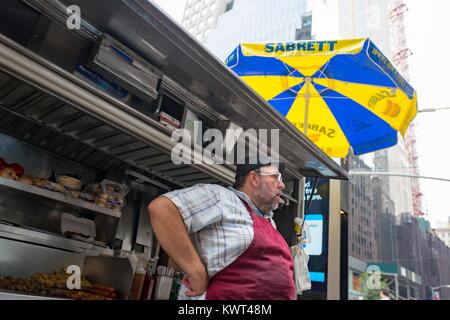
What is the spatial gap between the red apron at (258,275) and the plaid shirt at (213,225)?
0.04m

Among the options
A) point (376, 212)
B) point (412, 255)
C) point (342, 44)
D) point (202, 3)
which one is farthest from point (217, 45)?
point (342, 44)

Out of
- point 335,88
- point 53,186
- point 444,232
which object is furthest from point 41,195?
point 444,232

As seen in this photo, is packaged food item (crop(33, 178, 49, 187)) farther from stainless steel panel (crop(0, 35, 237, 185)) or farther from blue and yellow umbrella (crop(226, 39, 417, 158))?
blue and yellow umbrella (crop(226, 39, 417, 158))

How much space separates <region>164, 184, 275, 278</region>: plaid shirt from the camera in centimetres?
151

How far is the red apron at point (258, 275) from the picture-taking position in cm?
153

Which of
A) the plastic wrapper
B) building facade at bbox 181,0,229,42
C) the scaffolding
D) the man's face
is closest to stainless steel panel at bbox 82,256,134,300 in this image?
the man's face

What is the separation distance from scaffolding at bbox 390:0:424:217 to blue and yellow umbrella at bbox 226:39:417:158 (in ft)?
138

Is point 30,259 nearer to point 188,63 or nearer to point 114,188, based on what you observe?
point 114,188

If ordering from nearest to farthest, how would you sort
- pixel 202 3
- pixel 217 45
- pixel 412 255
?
pixel 412 255 → pixel 217 45 → pixel 202 3

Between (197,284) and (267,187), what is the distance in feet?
2.48

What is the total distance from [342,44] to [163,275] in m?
3.12

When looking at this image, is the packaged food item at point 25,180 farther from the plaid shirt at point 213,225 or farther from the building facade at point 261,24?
the building facade at point 261,24
